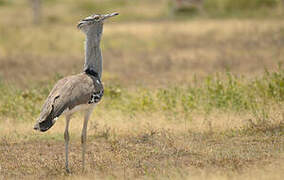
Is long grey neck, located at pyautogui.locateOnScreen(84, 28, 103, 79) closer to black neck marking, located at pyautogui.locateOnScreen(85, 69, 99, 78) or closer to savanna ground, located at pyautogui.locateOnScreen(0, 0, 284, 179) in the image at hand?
black neck marking, located at pyautogui.locateOnScreen(85, 69, 99, 78)

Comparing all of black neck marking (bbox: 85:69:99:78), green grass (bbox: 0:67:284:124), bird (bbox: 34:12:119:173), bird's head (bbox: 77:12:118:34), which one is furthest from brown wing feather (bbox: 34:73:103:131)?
green grass (bbox: 0:67:284:124)

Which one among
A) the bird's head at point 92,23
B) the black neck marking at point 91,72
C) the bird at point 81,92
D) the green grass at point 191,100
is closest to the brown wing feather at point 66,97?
the bird at point 81,92

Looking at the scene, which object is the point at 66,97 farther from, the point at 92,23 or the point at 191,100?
the point at 191,100

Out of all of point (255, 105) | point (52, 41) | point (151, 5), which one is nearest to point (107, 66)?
point (52, 41)

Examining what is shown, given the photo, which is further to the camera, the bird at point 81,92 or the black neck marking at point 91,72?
the black neck marking at point 91,72

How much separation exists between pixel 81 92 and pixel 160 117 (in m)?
2.85

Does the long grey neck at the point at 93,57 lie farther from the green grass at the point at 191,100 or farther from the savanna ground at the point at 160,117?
the green grass at the point at 191,100

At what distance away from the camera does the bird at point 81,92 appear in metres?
5.18

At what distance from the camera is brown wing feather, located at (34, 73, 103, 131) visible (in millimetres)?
5129

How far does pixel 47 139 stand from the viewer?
7.18 metres

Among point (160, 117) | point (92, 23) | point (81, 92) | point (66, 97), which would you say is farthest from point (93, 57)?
point (160, 117)

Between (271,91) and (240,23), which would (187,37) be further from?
(271,91)

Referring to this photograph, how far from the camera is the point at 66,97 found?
5.29 metres

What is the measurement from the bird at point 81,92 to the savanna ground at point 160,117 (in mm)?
650
